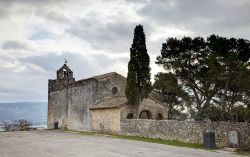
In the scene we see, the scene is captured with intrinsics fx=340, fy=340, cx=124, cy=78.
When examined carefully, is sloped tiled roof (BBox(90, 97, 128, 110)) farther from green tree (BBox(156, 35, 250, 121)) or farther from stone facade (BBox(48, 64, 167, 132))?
green tree (BBox(156, 35, 250, 121))

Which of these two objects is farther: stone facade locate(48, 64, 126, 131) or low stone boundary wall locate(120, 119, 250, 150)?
stone facade locate(48, 64, 126, 131)

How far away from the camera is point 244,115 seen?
Result: 22.0m

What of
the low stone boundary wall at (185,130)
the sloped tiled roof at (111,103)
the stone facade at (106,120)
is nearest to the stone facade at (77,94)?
the sloped tiled roof at (111,103)

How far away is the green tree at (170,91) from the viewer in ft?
130

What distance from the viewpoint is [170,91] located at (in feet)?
132

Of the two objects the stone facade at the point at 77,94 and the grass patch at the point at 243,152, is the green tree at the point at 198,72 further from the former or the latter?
the grass patch at the point at 243,152

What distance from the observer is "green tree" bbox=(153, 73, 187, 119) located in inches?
1555

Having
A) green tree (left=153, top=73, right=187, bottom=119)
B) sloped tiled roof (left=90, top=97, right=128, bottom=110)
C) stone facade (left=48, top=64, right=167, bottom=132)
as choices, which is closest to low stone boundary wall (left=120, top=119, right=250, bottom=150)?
sloped tiled roof (left=90, top=97, right=128, bottom=110)

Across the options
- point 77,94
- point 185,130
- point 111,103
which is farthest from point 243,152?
point 77,94

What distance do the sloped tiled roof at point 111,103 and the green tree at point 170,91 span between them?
5.83 m

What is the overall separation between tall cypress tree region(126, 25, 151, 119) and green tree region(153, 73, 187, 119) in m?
6.54

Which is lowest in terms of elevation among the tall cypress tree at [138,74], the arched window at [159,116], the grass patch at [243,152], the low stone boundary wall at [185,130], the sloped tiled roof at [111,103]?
the grass patch at [243,152]

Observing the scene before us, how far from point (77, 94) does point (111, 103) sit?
292 inches

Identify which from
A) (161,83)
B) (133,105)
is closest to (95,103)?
(133,105)
